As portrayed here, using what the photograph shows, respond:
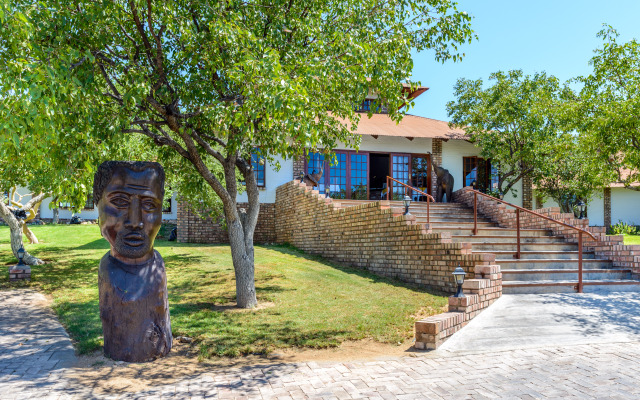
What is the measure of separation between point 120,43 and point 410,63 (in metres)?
4.98

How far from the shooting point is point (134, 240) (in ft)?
18.9

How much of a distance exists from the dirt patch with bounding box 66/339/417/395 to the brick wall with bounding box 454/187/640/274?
550cm

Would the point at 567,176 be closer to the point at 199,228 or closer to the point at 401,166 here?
the point at 401,166

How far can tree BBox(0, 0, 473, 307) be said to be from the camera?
238 inches

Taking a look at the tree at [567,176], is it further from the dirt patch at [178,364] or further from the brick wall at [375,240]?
the dirt patch at [178,364]

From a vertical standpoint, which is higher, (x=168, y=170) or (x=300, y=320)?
(x=168, y=170)

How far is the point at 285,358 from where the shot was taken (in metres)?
5.77

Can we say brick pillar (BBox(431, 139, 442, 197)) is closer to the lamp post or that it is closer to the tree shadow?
the tree shadow

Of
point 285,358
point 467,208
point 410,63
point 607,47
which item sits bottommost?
point 285,358

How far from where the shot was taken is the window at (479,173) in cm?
1969

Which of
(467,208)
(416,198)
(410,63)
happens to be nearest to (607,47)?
(467,208)

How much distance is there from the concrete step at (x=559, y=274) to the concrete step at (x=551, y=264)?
0.22 metres

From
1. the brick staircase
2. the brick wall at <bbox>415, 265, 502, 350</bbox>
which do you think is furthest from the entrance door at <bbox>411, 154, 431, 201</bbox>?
the brick wall at <bbox>415, 265, 502, 350</bbox>

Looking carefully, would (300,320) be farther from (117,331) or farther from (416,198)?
(416,198)
